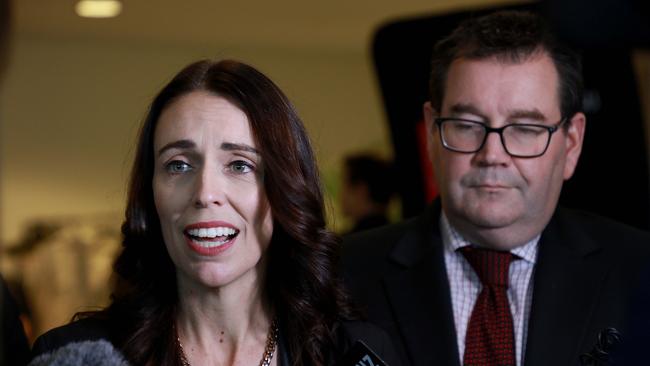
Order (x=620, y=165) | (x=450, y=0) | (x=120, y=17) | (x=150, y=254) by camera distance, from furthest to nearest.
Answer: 1. (x=120, y=17)
2. (x=450, y=0)
3. (x=620, y=165)
4. (x=150, y=254)

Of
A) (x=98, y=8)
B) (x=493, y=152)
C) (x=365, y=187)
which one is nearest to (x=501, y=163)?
(x=493, y=152)

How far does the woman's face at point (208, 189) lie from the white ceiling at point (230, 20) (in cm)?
521

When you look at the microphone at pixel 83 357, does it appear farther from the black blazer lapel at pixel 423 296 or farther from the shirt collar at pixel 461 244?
the shirt collar at pixel 461 244

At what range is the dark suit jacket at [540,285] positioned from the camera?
2.25 meters

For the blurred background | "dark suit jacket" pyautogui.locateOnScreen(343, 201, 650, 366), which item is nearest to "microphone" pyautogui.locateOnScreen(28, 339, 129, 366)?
"dark suit jacket" pyautogui.locateOnScreen(343, 201, 650, 366)

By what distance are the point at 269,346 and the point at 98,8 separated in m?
5.90

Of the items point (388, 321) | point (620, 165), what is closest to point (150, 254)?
point (388, 321)

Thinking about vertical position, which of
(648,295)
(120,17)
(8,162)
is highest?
(120,17)

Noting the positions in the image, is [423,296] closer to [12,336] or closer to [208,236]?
[208,236]

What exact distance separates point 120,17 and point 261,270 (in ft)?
20.3

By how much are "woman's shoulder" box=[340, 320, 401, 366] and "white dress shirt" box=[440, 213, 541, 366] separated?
18 cm

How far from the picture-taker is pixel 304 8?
25.4 ft

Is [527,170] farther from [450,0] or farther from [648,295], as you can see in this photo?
[450,0]

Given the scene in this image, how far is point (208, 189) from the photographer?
6.25ft
